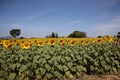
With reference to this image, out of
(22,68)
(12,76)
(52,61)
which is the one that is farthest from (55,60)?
(12,76)

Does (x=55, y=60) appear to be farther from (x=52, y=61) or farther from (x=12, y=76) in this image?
(x=12, y=76)

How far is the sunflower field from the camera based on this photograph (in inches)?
202

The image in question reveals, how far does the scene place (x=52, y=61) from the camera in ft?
17.0

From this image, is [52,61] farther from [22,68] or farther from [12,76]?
[12,76]

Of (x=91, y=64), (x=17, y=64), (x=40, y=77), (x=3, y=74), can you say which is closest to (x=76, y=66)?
(x=91, y=64)

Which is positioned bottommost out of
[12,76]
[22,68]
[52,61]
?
[12,76]

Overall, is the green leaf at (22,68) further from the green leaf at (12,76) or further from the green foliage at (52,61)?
the green leaf at (12,76)

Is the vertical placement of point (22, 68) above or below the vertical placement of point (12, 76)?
above

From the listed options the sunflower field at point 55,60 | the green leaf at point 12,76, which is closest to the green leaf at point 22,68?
the sunflower field at point 55,60

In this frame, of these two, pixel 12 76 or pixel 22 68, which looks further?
pixel 12 76

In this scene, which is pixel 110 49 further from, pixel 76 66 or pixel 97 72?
pixel 76 66

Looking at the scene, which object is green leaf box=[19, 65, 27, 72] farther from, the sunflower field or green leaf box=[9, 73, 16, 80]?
green leaf box=[9, 73, 16, 80]

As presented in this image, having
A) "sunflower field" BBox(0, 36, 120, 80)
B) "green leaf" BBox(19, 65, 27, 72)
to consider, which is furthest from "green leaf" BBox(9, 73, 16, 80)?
"green leaf" BBox(19, 65, 27, 72)

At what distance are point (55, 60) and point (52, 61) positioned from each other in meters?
0.09
